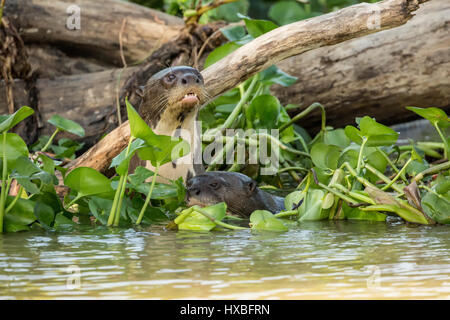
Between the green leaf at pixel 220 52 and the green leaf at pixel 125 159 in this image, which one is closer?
the green leaf at pixel 125 159

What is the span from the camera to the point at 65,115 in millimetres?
5578

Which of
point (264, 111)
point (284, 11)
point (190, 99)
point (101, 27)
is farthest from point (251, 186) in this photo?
point (101, 27)

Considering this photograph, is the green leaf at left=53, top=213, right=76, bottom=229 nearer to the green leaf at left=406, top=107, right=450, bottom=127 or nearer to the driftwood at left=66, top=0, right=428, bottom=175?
the driftwood at left=66, top=0, right=428, bottom=175

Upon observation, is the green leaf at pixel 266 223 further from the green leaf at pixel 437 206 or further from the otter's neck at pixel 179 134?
the otter's neck at pixel 179 134

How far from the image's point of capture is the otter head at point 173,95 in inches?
149

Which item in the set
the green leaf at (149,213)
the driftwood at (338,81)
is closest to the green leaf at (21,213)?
the green leaf at (149,213)

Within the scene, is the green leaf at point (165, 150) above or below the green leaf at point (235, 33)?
below

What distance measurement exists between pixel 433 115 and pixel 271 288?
5.56 ft

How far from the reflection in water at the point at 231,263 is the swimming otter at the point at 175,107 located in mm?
924

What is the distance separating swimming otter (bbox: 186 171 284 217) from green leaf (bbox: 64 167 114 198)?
0.50 metres

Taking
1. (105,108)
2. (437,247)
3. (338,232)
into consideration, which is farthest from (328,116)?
(437,247)

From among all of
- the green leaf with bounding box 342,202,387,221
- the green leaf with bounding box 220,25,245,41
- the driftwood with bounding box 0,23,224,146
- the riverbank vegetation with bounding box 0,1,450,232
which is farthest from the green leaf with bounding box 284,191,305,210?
the driftwood with bounding box 0,23,224,146

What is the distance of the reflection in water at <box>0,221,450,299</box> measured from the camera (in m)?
1.96

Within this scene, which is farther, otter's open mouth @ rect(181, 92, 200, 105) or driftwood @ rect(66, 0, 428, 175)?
otter's open mouth @ rect(181, 92, 200, 105)
